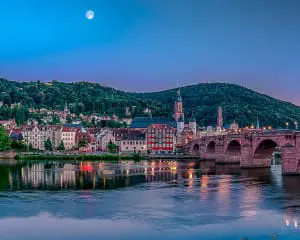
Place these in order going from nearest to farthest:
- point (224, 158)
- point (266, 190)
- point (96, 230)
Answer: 1. point (96, 230)
2. point (266, 190)
3. point (224, 158)

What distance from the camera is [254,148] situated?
8375 cm

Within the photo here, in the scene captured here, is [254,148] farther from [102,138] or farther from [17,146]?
[102,138]

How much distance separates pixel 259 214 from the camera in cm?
3978

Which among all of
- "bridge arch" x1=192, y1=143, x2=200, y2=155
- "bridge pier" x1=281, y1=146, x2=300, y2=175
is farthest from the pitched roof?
"bridge pier" x1=281, y1=146, x2=300, y2=175

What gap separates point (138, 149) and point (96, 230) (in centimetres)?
11429

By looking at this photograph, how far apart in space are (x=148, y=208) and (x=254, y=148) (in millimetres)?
44021

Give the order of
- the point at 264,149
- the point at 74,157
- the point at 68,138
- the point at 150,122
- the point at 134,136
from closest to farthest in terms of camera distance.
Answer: the point at 264,149 < the point at 74,157 < the point at 134,136 < the point at 68,138 < the point at 150,122

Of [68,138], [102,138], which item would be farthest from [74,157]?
[68,138]

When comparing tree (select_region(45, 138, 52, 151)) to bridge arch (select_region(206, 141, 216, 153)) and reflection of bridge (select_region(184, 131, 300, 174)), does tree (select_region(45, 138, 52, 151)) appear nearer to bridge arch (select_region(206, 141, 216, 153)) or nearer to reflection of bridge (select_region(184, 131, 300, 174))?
reflection of bridge (select_region(184, 131, 300, 174))

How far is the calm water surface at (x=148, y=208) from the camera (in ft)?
112

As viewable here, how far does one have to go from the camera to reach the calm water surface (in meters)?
34.0

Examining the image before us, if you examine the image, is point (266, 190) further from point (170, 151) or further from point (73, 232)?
point (170, 151)

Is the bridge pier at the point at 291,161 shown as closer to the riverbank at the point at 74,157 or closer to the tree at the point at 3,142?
the riverbank at the point at 74,157

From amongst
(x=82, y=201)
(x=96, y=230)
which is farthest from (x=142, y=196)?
(x=96, y=230)
